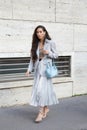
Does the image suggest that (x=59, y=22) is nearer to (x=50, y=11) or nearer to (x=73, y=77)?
(x=50, y=11)

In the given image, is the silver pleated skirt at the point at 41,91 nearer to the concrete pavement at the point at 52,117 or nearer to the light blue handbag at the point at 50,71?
the light blue handbag at the point at 50,71

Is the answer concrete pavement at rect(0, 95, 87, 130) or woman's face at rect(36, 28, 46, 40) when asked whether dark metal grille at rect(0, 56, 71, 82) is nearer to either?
concrete pavement at rect(0, 95, 87, 130)

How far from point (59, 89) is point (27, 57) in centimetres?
111

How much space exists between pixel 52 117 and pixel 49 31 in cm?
219

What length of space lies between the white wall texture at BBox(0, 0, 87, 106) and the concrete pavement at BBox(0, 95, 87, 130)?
0.40 meters

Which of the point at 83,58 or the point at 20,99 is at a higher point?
the point at 83,58

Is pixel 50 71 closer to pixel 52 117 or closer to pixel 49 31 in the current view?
pixel 52 117

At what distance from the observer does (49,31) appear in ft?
28.0

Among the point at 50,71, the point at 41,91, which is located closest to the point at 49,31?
the point at 50,71

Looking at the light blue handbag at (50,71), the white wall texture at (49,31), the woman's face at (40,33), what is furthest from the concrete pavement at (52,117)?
the woman's face at (40,33)

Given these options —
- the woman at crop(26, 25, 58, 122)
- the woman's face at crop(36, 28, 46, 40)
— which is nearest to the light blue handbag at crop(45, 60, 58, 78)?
the woman at crop(26, 25, 58, 122)

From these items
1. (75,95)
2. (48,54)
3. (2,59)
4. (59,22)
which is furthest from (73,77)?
(48,54)

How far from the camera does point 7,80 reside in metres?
7.99

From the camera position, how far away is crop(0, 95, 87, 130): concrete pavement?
6402mm
